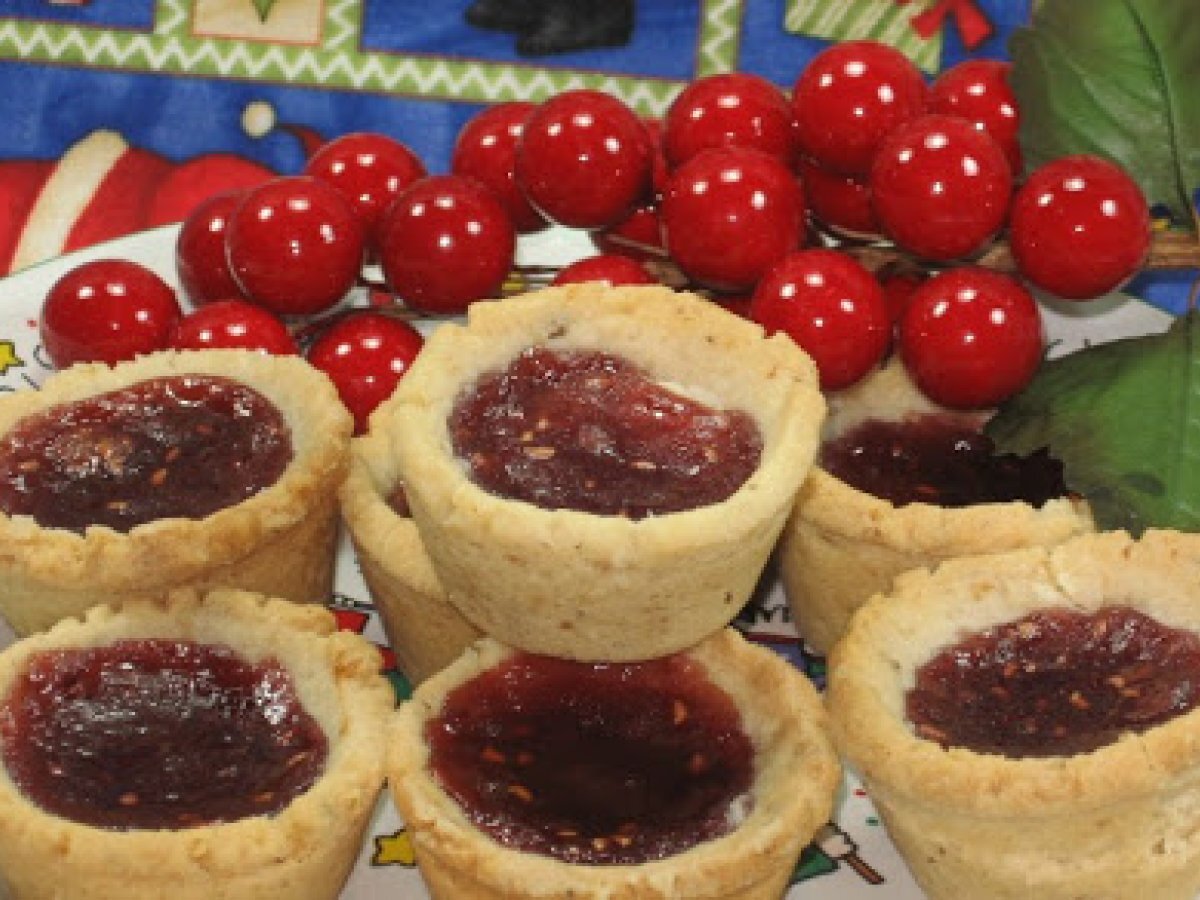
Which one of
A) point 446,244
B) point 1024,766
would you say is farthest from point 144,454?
point 1024,766

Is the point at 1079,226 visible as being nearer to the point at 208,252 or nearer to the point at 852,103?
the point at 852,103

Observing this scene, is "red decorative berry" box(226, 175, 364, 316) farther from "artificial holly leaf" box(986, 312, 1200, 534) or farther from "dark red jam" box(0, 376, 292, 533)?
"artificial holly leaf" box(986, 312, 1200, 534)

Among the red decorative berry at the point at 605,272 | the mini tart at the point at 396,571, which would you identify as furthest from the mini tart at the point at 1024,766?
the red decorative berry at the point at 605,272

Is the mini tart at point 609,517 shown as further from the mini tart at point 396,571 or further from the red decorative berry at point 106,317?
the red decorative berry at point 106,317

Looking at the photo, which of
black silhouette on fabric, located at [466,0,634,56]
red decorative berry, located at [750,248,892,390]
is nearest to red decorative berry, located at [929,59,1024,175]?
red decorative berry, located at [750,248,892,390]

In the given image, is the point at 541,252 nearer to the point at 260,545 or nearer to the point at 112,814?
the point at 260,545

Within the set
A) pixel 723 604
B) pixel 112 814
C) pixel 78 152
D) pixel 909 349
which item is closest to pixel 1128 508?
pixel 909 349
